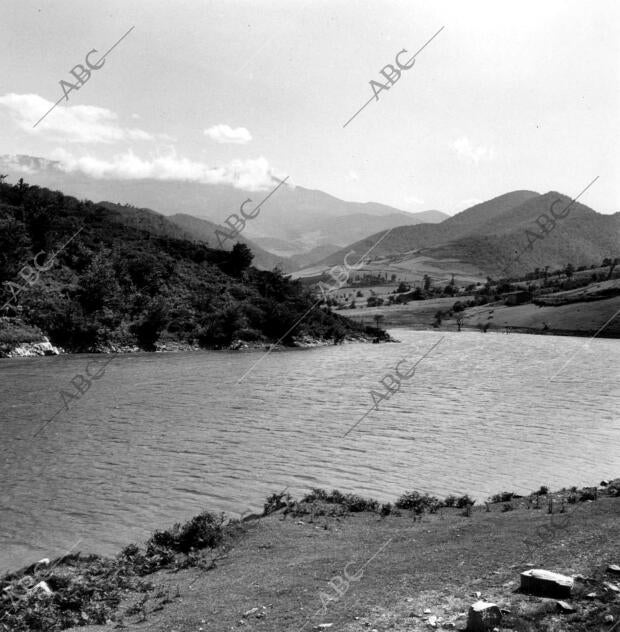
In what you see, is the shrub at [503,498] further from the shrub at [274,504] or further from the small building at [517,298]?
the small building at [517,298]

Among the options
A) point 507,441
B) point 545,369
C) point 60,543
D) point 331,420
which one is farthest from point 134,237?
point 60,543

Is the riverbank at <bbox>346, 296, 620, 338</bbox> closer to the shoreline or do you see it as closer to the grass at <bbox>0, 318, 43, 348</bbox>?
the shoreline

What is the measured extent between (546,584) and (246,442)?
54.9 ft

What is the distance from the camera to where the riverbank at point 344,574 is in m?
7.70

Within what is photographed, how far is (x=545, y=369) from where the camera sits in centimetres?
5541

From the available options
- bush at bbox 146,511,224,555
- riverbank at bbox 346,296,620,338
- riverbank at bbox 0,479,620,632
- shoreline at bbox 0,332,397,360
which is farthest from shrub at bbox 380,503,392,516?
riverbank at bbox 346,296,620,338

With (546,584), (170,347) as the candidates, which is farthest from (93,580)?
(170,347)

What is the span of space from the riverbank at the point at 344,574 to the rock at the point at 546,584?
103 millimetres

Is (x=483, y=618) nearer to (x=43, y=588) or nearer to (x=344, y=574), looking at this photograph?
(x=344, y=574)

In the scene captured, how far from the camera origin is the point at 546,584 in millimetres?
7594

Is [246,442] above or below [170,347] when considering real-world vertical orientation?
below

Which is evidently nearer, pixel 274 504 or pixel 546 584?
pixel 546 584

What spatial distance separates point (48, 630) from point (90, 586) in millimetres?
1160

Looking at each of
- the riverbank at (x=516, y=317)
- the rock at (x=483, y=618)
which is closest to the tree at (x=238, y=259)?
the riverbank at (x=516, y=317)
